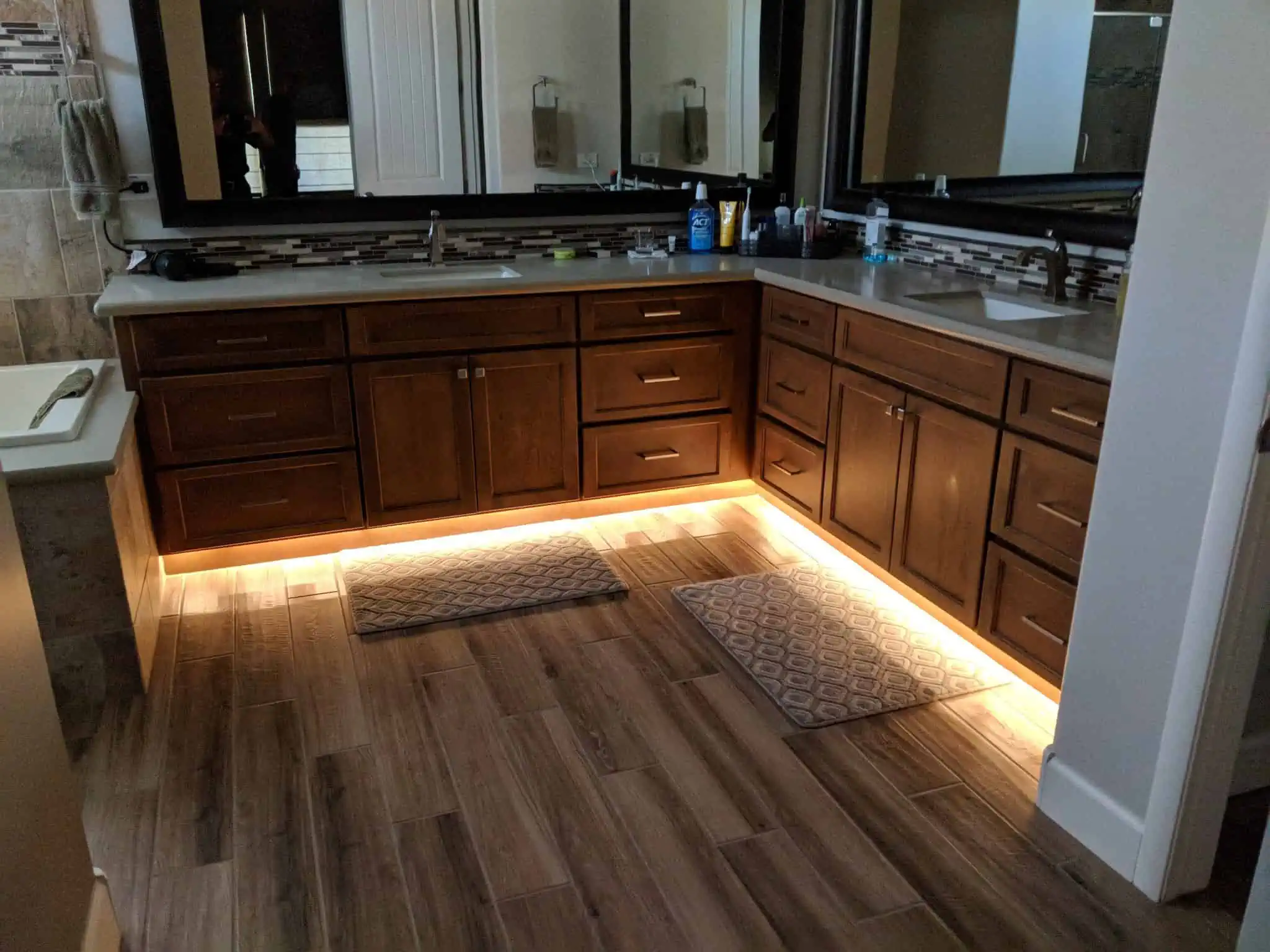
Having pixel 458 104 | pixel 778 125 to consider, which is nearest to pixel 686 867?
pixel 458 104

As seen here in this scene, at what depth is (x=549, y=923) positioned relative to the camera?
68.9 inches

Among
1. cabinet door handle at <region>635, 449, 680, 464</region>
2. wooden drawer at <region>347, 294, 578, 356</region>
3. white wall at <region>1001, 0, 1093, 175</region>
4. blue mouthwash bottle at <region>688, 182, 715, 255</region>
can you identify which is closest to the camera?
white wall at <region>1001, 0, 1093, 175</region>

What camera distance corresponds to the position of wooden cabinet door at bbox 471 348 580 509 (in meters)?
3.12

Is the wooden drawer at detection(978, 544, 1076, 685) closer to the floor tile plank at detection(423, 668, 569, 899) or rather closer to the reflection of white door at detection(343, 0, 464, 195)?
the floor tile plank at detection(423, 668, 569, 899)

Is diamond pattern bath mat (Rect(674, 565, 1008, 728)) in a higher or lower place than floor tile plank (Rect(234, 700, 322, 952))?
higher

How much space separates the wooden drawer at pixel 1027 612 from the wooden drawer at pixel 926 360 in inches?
14.1

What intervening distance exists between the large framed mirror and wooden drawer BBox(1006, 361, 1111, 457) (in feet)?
5.82

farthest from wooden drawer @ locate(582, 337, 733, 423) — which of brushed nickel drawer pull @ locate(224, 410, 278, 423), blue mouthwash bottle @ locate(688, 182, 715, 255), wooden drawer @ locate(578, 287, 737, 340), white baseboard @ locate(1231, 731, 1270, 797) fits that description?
white baseboard @ locate(1231, 731, 1270, 797)

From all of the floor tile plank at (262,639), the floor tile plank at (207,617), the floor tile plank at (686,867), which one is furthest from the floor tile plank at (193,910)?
the floor tile plank at (207,617)

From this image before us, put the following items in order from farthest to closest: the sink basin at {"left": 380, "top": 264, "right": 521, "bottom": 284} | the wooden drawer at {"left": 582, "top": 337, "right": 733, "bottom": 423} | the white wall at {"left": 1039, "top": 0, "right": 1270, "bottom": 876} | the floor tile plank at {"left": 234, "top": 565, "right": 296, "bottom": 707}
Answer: the wooden drawer at {"left": 582, "top": 337, "right": 733, "bottom": 423}
the sink basin at {"left": 380, "top": 264, "right": 521, "bottom": 284}
the floor tile plank at {"left": 234, "top": 565, "right": 296, "bottom": 707}
the white wall at {"left": 1039, "top": 0, "right": 1270, "bottom": 876}

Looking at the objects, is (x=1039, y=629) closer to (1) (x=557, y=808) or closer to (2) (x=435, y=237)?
(1) (x=557, y=808)

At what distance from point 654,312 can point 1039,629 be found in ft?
5.15

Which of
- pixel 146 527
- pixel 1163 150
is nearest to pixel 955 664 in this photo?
pixel 1163 150

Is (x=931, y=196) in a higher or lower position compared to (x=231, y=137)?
lower
